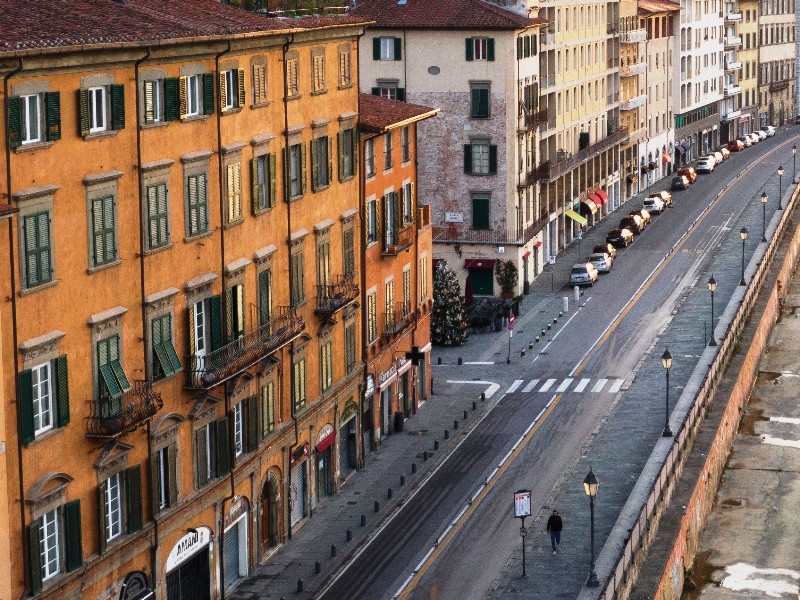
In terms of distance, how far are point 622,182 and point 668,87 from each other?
84.4ft

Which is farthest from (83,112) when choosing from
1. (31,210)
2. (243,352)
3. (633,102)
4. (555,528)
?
(633,102)

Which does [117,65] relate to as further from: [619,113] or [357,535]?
[619,113]

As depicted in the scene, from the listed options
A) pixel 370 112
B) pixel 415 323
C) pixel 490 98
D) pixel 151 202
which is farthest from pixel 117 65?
pixel 490 98

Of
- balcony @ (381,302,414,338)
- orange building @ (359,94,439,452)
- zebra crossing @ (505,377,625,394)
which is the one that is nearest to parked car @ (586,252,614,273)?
zebra crossing @ (505,377,625,394)

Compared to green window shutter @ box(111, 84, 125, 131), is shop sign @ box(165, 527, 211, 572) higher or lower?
lower

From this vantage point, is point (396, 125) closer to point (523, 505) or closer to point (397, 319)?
point (397, 319)

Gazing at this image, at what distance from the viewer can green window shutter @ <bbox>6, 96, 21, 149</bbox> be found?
4766cm

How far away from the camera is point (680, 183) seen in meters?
171

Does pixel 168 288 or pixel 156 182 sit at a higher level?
pixel 156 182

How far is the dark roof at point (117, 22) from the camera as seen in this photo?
4931 centimetres

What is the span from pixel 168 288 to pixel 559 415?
33524 mm

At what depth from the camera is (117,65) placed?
53094 millimetres

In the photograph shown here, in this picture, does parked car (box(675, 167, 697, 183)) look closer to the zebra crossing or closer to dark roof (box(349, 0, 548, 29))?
dark roof (box(349, 0, 548, 29))

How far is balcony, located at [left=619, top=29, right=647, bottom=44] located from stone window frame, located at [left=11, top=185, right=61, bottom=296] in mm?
109981
